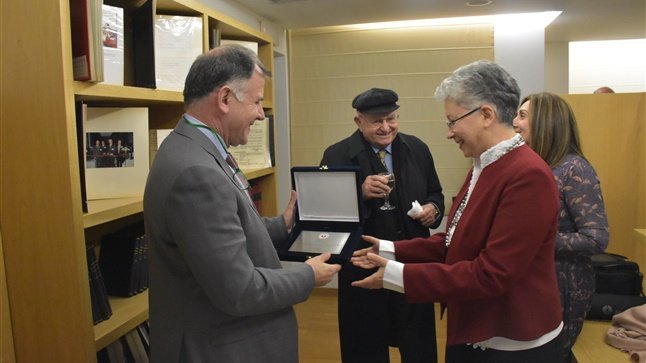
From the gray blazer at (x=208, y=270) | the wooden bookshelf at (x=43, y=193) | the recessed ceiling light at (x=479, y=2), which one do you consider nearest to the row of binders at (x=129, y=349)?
the wooden bookshelf at (x=43, y=193)

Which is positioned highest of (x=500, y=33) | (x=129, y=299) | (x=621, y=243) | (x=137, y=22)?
(x=500, y=33)

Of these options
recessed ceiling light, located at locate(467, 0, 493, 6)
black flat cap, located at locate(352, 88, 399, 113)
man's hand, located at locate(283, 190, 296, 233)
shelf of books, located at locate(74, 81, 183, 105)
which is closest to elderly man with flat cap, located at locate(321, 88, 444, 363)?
black flat cap, located at locate(352, 88, 399, 113)

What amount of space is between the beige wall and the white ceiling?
47 cm

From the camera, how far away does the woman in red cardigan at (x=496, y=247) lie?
1334 mm

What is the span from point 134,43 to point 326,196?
3.08ft

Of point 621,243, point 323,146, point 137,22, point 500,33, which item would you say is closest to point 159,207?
point 137,22

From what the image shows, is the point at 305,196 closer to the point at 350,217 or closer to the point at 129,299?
the point at 350,217

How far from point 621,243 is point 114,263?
13.1 feet

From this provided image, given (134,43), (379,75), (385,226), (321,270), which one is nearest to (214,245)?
(321,270)

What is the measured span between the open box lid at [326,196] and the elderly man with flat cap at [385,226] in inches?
8.7

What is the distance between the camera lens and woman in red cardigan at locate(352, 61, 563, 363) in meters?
1.33

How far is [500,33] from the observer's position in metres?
4.26

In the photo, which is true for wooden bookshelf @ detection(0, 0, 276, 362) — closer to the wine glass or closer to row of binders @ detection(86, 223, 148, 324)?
row of binders @ detection(86, 223, 148, 324)

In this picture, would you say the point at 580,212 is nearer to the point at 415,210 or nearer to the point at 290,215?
the point at 415,210
